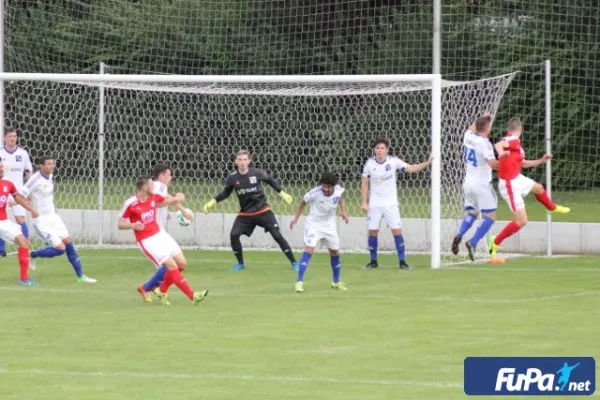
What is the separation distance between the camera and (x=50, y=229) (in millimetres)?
19094

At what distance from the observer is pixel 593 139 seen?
2862cm

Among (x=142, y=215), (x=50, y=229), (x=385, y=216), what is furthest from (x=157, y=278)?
(x=385, y=216)

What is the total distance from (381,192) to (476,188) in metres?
1.41

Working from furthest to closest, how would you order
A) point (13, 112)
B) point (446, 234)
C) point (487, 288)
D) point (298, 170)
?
point (298, 170)
point (13, 112)
point (446, 234)
point (487, 288)

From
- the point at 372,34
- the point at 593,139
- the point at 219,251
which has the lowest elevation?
the point at 219,251

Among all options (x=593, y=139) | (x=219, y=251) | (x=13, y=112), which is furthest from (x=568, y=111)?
(x=13, y=112)

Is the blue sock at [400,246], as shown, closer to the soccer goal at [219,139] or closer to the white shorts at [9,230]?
the soccer goal at [219,139]

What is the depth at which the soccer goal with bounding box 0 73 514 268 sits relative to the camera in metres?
23.7

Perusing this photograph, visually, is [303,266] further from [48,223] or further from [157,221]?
[48,223]

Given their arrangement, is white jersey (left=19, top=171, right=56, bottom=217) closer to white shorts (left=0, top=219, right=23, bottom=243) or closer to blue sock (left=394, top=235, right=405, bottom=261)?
white shorts (left=0, top=219, right=23, bottom=243)

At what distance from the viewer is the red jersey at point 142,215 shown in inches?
635

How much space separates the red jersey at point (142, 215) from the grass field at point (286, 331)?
846 millimetres

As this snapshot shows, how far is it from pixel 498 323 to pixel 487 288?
3545 mm

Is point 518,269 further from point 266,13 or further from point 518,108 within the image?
point 266,13
